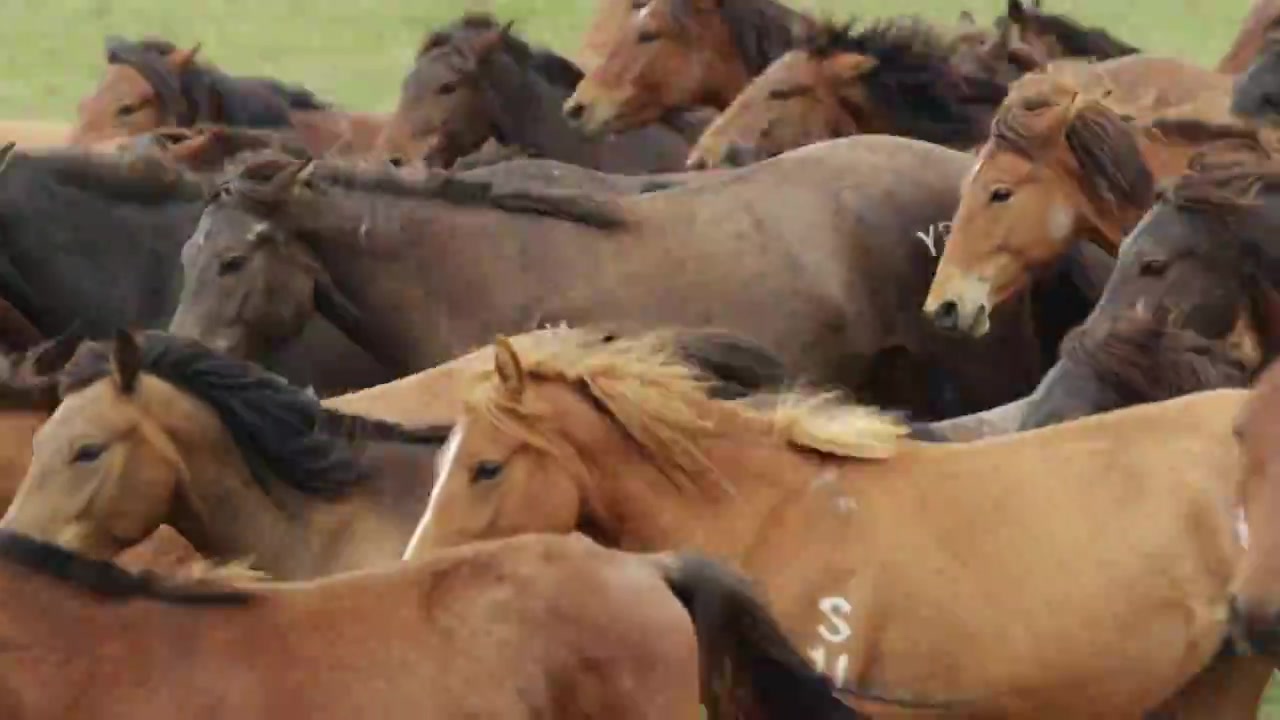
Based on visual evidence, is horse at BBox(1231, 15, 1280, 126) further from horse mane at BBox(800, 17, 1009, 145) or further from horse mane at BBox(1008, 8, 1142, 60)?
horse mane at BBox(1008, 8, 1142, 60)

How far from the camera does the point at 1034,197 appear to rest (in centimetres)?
570

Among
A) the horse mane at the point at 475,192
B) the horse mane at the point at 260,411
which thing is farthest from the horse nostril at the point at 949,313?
the horse mane at the point at 260,411

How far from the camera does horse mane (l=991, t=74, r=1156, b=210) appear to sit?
5695 millimetres

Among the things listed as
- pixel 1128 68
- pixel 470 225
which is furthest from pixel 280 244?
pixel 1128 68

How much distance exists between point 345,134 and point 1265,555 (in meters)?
5.83

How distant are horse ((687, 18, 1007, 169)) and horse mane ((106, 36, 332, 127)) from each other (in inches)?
76.6

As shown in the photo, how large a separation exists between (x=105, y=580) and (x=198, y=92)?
580 cm

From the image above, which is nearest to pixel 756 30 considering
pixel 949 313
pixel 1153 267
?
pixel 949 313

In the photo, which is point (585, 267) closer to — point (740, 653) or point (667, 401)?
point (667, 401)

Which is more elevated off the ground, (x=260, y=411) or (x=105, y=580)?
(x=105, y=580)

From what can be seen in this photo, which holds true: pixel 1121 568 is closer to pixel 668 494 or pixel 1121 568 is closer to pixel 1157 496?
pixel 1157 496

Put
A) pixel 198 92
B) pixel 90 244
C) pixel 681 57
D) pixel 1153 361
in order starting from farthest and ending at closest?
pixel 198 92, pixel 681 57, pixel 90 244, pixel 1153 361

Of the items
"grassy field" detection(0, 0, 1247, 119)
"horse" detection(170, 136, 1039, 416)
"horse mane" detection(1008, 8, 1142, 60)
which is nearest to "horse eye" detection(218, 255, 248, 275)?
"horse" detection(170, 136, 1039, 416)

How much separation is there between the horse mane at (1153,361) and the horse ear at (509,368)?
1.40 meters
